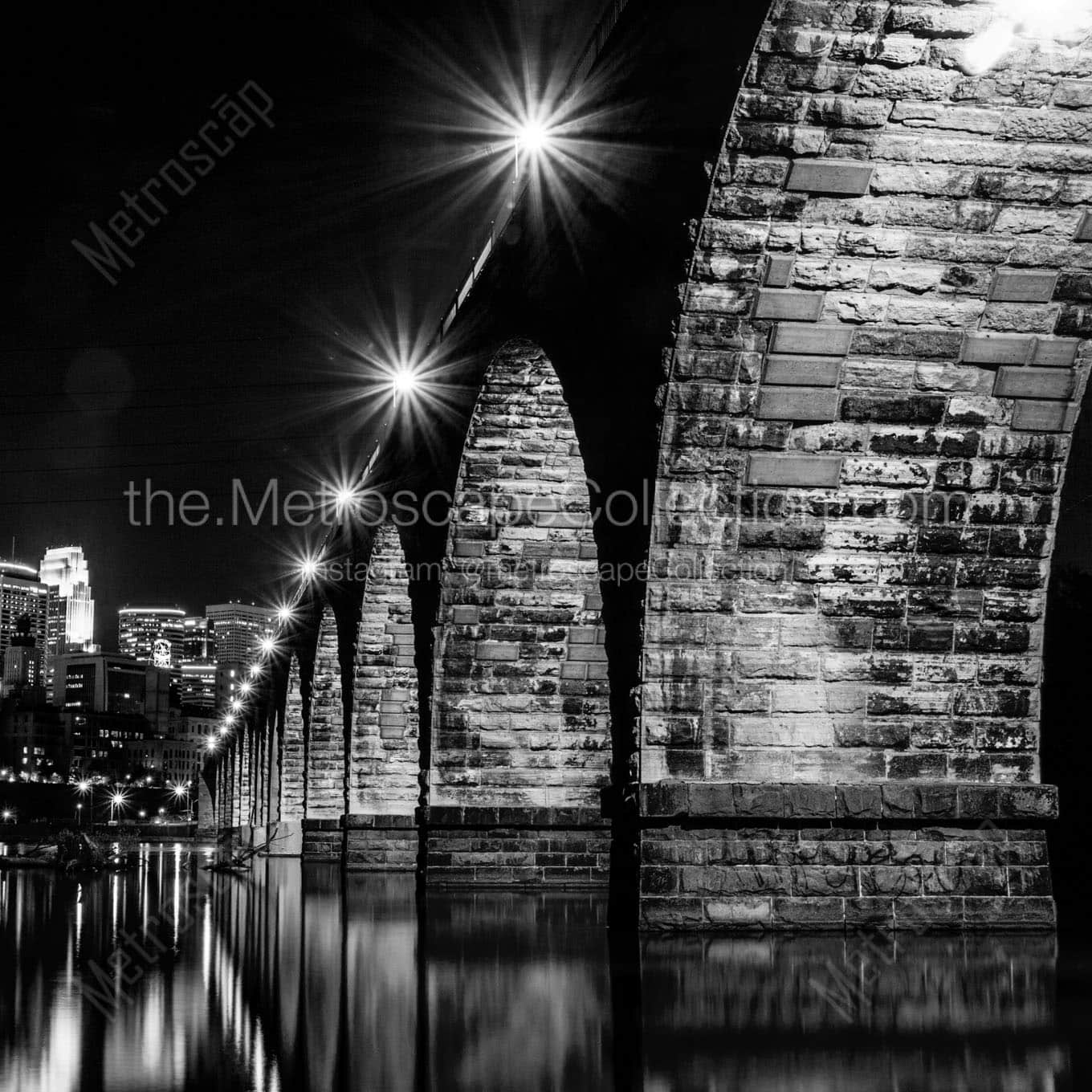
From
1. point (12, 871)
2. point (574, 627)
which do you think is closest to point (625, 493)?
point (574, 627)

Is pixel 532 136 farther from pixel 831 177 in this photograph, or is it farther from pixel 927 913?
pixel 927 913

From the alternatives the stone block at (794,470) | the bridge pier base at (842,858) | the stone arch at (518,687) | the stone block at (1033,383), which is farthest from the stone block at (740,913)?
the stone arch at (518,687)

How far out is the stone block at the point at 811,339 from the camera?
8.80 m

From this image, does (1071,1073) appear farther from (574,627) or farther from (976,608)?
(574,627)

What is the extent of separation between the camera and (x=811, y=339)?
8867mm

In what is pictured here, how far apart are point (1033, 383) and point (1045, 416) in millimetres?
234

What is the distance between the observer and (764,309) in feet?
28.4

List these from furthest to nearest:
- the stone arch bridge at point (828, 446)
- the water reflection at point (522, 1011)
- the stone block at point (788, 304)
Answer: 1. the stone block at point (788, 304)
2. the stone arch bridge at point (828, 446)
3. the water reflection at point (522, 1011)

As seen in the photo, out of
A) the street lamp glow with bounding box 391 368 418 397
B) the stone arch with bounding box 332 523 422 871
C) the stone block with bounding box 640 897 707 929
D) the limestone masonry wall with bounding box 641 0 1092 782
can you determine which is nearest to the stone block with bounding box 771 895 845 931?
the stone block with bounding box 640 897 707 929

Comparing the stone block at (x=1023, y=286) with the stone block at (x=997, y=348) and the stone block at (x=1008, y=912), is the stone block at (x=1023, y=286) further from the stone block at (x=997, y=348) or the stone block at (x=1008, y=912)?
the stone block at (x=1008, y=912)

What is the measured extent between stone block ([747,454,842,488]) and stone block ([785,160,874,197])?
1712 millimetres

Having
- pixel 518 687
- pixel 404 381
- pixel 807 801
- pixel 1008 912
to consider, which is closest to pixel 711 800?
pixel 807 801

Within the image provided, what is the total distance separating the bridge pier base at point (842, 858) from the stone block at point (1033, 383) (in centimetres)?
242

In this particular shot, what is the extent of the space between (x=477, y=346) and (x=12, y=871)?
43.8ft
